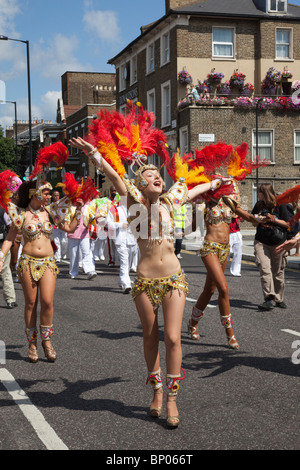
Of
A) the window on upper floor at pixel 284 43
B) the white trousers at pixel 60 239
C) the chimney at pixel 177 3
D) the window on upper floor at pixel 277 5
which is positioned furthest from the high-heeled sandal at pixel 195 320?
the window on upper floor at pixel 277 5

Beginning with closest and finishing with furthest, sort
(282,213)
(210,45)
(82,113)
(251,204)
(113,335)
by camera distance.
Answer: (113,335) → (282,213) → (251,204) → (210,45) → (82,113)

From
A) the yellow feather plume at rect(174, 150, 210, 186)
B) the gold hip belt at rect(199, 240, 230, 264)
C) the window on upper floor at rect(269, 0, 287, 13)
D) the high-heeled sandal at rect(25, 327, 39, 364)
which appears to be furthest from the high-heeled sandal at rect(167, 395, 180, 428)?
the window on upper floor at rect(269, 0, 287, 13)

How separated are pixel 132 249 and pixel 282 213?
411 centimetres

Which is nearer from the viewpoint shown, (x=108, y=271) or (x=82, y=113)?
(x=108, y=271)

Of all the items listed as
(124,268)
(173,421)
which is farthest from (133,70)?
(173,421)

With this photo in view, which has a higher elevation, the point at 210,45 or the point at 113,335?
the point at 210,45

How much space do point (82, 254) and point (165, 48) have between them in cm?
2483

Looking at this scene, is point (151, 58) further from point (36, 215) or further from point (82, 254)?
point (36, 215)

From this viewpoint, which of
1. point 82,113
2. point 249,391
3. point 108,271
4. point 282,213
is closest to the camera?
point 249,391

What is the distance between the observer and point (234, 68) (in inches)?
1372

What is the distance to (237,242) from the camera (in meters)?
14.5

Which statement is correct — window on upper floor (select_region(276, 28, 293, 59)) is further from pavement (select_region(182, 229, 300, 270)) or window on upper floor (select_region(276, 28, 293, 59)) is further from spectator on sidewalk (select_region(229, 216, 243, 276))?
spectator on sidewalk (select_region(229, 216, 243, 276))

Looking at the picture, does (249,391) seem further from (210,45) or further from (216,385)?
(210,45)

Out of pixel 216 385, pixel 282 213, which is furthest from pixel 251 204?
pixel 216 385
